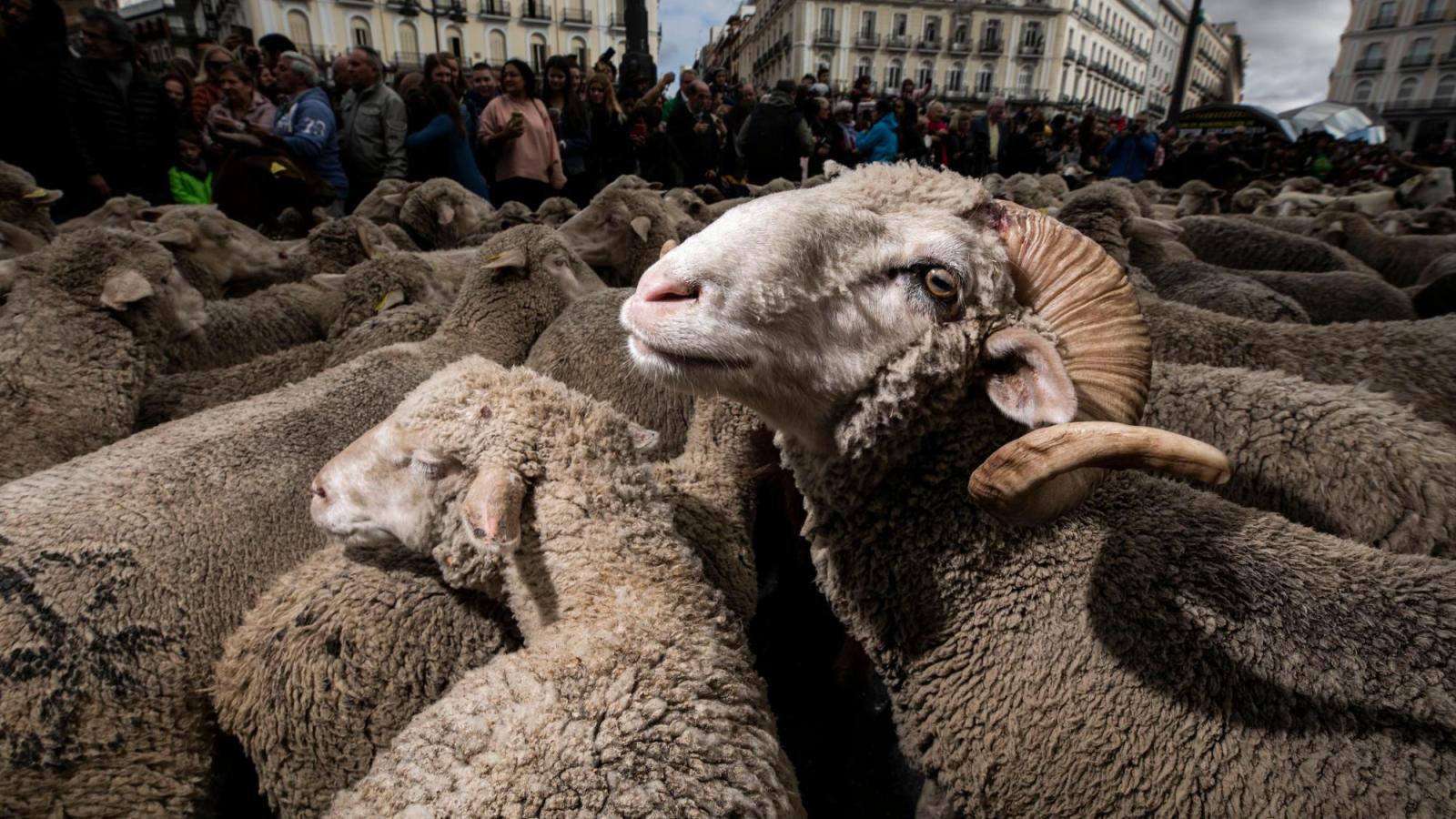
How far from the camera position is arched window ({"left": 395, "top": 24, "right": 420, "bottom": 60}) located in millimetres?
46969

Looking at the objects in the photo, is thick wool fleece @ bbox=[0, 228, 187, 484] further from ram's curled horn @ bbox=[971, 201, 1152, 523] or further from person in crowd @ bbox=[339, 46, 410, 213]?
person in crowd @ bbox=[339, 46, 410, 213]

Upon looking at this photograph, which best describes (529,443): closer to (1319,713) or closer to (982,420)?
(982,420)

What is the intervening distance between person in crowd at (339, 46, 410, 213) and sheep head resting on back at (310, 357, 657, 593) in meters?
5.05

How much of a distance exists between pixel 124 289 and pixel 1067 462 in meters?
3.30

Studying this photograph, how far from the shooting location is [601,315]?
10.5ft

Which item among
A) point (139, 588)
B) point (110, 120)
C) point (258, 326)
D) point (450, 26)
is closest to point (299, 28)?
point (450, 26)

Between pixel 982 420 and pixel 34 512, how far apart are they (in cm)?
232

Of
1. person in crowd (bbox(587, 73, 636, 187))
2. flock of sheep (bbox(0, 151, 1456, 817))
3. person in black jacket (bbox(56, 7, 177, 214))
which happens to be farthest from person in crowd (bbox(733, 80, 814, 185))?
flock of sheep (bbox(0, 151, 1456, 817))

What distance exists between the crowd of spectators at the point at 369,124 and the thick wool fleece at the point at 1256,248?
2.87 m

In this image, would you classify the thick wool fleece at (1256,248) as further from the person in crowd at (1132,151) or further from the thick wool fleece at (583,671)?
the person in crowd at (1132,151)

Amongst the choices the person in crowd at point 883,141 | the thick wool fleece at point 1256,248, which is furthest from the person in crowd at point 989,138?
the thick wool fleece at point 1256,248

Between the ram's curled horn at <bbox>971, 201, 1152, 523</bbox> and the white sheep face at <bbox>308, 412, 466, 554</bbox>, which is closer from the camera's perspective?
the ram's curled horn at <bbox>971, 201, 1152, 523</bbox>

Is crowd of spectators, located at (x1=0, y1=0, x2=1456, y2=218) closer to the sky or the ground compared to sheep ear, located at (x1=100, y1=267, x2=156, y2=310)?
closer to the sky

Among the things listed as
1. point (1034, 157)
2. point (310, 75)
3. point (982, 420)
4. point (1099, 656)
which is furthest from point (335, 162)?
point (1034, 157)
